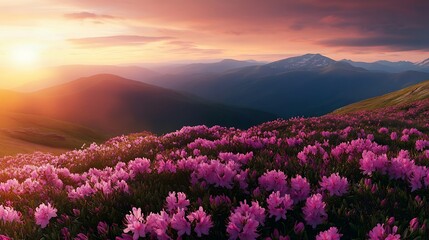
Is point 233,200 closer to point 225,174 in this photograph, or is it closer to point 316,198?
point 225,174

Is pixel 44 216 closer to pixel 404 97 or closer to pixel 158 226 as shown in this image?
pixel 158 226

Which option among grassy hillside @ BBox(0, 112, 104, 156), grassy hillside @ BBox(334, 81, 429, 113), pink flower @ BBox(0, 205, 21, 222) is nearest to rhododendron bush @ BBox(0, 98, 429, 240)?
pink flower @ BBox(0, 205, 21, 222)

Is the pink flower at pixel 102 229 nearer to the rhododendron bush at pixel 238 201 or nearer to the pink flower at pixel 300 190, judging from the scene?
the rhododendron bush at pixel 238 201

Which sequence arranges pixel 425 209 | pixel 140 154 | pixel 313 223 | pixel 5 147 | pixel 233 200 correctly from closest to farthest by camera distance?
pixel 313 223, pixel 425 209, pixel 233 200, pixel 140 154, pixel 5 147

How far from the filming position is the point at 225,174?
5234 millimetres

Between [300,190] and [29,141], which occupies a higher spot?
[300,190]

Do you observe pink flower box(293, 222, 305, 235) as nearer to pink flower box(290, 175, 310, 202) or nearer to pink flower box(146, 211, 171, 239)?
pink flower box(290, 175, 310, 202)

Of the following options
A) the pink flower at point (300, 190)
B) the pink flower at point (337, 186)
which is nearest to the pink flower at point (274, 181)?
the pink flower at point (300, 190)

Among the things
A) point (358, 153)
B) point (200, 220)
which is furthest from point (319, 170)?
point (200, 220)

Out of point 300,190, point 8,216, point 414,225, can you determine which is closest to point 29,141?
point 8,216

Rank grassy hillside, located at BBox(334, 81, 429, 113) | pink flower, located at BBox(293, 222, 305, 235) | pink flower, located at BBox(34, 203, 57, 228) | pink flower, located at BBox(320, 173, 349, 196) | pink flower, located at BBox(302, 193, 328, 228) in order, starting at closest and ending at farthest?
1. pink flower, located at BBox(293, 222, 305, 235)
2. pink flower, located at BBox(302, 193, 328, 228)
3. pink flower, located at BBox(34, 203, 57, 228)
4. pink flower, located at BBox(320, 173, 349, 196)
5. grassy hillside, located at BBox(334, 81, 429, 113)

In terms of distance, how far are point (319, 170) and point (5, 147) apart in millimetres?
36770

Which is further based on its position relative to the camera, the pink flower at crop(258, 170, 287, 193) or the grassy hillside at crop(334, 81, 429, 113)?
the grassy hillside at crop(334, 81, 429, 113)

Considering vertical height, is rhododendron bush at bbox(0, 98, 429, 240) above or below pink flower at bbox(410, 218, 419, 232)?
below
